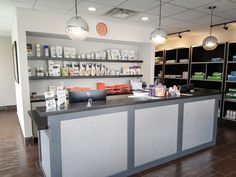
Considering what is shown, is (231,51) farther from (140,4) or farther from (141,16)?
(140,4)

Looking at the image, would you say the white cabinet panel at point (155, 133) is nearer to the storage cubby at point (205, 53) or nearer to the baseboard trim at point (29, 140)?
the baseboard trim at point (29, 140)

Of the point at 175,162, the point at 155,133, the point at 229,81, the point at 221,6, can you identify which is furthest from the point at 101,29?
the point at 229,81

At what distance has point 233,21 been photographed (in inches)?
163

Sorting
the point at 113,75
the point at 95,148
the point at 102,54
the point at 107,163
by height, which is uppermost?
the point at 102,54

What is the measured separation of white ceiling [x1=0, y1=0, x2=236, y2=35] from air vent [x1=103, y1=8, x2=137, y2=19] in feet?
0.39

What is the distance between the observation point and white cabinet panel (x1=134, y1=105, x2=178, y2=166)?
2.47m

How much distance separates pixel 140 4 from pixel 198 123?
Answer: 2331 millimetres

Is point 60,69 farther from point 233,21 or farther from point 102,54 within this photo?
point 233,21

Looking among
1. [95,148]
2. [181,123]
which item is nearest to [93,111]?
[95,148]

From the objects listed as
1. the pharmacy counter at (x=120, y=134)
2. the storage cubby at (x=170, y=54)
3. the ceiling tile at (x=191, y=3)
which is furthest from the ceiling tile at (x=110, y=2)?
the storage cubby at (x=170, y=54)

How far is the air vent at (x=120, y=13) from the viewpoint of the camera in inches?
136

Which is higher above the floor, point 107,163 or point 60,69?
point 60,69

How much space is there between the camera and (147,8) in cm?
333

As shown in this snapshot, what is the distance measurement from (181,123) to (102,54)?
2629mm
